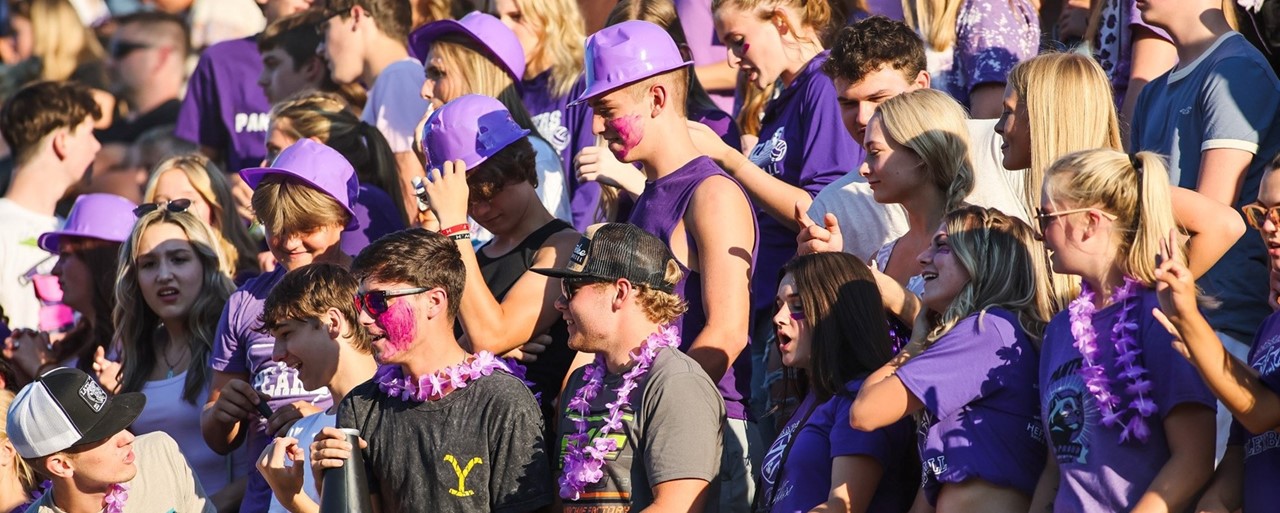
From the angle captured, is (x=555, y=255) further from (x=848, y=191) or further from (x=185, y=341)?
(x=185, y=341)

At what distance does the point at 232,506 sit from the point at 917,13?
3.58 m

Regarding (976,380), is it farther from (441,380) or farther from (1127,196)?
(441,380)

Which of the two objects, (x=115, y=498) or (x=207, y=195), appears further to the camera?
(x=207, y=195)

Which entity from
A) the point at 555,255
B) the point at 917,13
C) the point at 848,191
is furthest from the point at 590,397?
the point at 917,13

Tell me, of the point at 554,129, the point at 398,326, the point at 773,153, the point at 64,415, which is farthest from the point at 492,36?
the point at 64,415

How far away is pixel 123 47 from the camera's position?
12609 millimetres

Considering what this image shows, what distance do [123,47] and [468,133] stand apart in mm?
7475

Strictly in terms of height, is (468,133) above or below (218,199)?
above

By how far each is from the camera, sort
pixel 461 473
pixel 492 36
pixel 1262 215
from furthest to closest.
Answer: pixel 492 36 < pixel 461 473 < pixel 1262 215

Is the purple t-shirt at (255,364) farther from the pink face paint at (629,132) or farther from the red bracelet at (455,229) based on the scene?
the pink face paint at (629,132)

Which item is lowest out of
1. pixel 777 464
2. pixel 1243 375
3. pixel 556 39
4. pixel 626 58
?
pixel 777 464

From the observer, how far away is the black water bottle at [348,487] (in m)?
4.80

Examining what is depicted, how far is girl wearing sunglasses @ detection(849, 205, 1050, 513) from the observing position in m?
4.51

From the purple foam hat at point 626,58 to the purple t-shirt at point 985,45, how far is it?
5.08 ft
